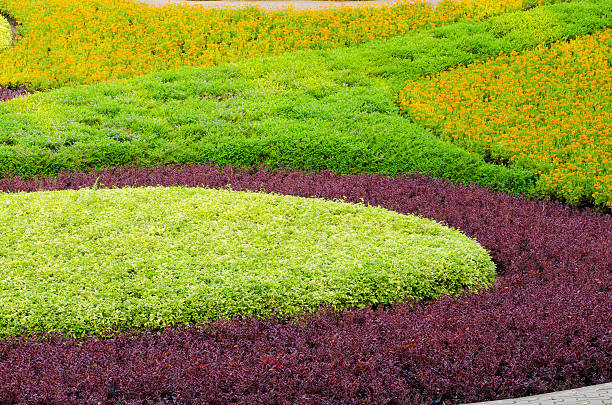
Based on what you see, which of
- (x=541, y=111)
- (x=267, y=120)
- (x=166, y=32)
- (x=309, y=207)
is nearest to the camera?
(x=309, y=207)

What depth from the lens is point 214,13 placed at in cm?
1571

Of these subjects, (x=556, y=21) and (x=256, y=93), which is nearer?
(x=256, y=93)

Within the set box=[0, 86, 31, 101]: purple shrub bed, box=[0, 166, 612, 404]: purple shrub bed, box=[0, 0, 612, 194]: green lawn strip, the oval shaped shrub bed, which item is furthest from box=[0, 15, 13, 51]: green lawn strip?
box=[0, 166, 612, 404]: purple shrub bed

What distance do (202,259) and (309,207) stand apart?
177cm

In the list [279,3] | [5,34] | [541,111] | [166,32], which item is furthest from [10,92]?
[541,111]

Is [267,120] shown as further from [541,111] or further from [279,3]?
[279,3]

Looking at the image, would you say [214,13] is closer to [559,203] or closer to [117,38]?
[117,38]

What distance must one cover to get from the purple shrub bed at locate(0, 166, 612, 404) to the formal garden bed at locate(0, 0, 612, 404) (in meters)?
0.02

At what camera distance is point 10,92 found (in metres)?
→ 12.3

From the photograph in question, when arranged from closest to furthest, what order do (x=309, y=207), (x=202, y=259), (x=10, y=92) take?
(x=202, y=259) < (x=309, y=207) < (x=10, y=92)

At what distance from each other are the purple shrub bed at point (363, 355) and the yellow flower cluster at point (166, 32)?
8.86 metres

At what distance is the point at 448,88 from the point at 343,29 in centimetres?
354

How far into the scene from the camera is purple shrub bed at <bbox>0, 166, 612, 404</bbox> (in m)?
4.57

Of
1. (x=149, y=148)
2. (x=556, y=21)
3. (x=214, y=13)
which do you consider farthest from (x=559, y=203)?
(x=214, y=13)
